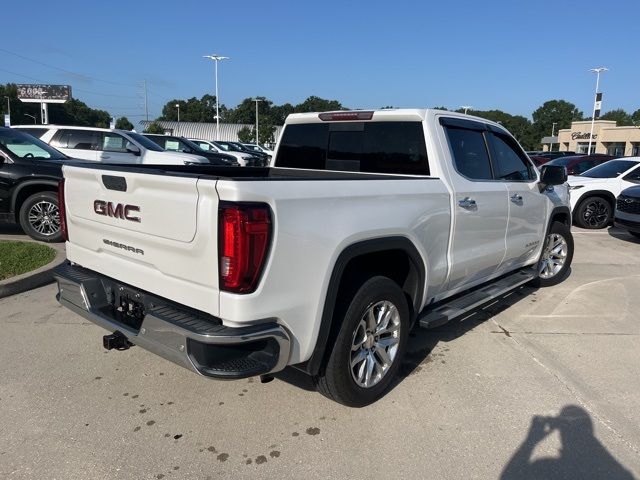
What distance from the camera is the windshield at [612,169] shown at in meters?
11.5

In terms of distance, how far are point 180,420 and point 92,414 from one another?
1.89 feet

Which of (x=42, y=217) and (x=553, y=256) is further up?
(x=42, y=217)

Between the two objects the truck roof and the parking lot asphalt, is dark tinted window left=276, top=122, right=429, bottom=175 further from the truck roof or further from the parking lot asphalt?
the parking lot asphalt

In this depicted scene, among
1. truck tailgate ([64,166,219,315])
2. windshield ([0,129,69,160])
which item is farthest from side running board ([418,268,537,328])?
windshield ([0,129,69,160])

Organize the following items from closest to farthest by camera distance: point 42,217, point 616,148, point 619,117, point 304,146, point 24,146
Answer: point 304,146, point 42,217, point 24,146, point 616,148, point 619,117

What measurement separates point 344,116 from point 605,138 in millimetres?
75837

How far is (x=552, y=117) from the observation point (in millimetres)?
123562

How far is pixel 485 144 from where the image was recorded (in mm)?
4621

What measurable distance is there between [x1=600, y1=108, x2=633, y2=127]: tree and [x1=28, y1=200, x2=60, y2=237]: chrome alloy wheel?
13445 centimetres

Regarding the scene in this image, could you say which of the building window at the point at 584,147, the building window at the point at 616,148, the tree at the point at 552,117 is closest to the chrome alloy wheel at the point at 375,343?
the building window at the point at 616,148

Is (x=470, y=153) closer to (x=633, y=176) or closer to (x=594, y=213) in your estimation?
(x=594, y=213)

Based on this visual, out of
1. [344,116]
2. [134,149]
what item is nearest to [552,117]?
[134,149]

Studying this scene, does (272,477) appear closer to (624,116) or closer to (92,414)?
(92,414)

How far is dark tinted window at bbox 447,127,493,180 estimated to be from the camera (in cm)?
414
